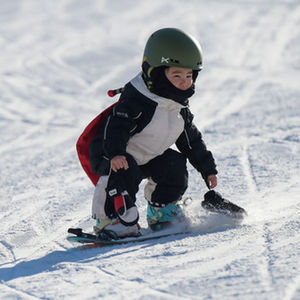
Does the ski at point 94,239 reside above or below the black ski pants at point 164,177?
below

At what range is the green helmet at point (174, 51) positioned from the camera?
3553 millimetres

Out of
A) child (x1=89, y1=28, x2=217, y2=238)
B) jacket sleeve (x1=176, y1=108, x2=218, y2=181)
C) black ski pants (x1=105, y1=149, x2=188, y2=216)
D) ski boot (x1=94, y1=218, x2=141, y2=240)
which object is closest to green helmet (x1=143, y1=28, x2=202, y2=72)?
child (x1=89, y1=28, x2=217, y2=238)

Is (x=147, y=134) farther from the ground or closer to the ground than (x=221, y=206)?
farther from the ground

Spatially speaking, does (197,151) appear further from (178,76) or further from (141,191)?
(141,191)

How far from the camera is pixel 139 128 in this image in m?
3.64

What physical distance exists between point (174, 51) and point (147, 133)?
498 mm

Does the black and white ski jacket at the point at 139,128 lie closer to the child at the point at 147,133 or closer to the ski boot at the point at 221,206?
the child at the point at 147,133

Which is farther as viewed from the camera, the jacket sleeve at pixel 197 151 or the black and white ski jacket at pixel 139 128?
the jacket sleeve at pixel 197 151

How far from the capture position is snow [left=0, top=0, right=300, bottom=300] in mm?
2793

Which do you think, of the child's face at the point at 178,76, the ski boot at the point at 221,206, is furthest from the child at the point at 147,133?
the ski boot at the point at 221,206

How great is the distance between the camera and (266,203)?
4234 mm

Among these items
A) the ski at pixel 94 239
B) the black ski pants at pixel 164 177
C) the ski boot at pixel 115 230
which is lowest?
the ski at pixel 94 239

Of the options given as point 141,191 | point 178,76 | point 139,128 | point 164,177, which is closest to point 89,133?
point 139,128

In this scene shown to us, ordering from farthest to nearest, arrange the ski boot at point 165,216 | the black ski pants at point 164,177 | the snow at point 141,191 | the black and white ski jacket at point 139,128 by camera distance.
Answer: the ski boot at point 165,216 < the black ski pants at point 164,177 < the black and white ski jacket at point 139,128 < the snow at point 141,191
